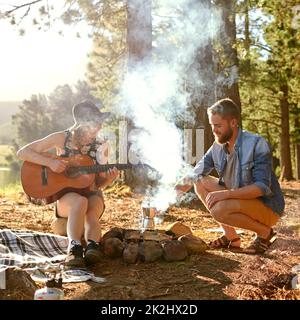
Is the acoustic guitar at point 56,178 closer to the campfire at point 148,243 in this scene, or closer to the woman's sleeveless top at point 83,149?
the woman's sleeveless top at point 83,149

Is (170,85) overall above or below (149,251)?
above

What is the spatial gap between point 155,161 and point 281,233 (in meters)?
1.48

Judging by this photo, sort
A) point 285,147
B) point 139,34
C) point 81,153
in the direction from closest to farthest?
point 81,153 → point 139,34 → point 285,147

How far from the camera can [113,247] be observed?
140 inches

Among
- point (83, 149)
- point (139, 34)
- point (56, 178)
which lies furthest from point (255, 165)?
point (139, 34)

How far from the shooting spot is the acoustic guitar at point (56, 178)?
374 centimetres

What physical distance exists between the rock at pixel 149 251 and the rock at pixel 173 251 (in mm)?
44

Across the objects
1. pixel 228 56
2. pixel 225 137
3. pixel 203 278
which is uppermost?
pixel 228 56

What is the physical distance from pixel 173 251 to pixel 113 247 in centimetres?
44

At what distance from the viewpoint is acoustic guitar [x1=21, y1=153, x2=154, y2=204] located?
12.3 feet

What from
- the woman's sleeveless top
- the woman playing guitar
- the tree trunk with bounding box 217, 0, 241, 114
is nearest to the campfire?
the woman playing guitar

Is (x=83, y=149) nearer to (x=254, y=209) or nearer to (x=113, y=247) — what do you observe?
(x=113, y=247)

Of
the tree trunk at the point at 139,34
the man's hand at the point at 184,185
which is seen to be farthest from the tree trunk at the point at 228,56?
the man's hand at the point at 184,185

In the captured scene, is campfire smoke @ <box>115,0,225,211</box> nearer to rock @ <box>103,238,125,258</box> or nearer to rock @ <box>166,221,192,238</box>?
rock @ <box>166,221,192,238</box>
